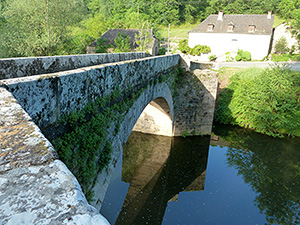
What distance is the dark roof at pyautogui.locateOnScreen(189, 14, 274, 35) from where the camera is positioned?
103 feet

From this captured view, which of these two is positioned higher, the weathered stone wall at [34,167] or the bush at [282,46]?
the weathered stone wall at [34,167]

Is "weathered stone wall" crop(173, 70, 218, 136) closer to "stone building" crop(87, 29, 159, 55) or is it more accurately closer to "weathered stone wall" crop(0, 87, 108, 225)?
"weathered stone wall" crop(0, 87, 108, 225)

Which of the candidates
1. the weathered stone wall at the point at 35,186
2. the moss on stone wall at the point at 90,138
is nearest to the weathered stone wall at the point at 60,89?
the moss on stone wall at the point at 90,138

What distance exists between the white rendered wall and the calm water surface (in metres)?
20.8

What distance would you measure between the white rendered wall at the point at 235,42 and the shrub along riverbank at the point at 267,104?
16903 millimetres

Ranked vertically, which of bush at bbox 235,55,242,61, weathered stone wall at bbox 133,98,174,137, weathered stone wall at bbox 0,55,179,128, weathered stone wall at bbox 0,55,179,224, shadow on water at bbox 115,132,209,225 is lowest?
shadow on water at bbox 115,132,209,225

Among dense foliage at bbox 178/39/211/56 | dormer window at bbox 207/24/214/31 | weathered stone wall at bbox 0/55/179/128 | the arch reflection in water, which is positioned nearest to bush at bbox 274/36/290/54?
dormer window at bbox 207/24/214/31

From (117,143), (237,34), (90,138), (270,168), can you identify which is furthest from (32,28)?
(237,34)

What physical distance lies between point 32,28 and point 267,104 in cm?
1777

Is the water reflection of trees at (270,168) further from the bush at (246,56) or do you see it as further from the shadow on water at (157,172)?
the bush at (246,56)

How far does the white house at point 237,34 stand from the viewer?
3109 cm

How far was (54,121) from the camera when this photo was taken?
2.43 m

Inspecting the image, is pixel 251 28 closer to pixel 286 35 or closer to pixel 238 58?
pixel 238 58

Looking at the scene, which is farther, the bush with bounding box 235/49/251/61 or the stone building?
the bush with bounding box 235/49/251/61
